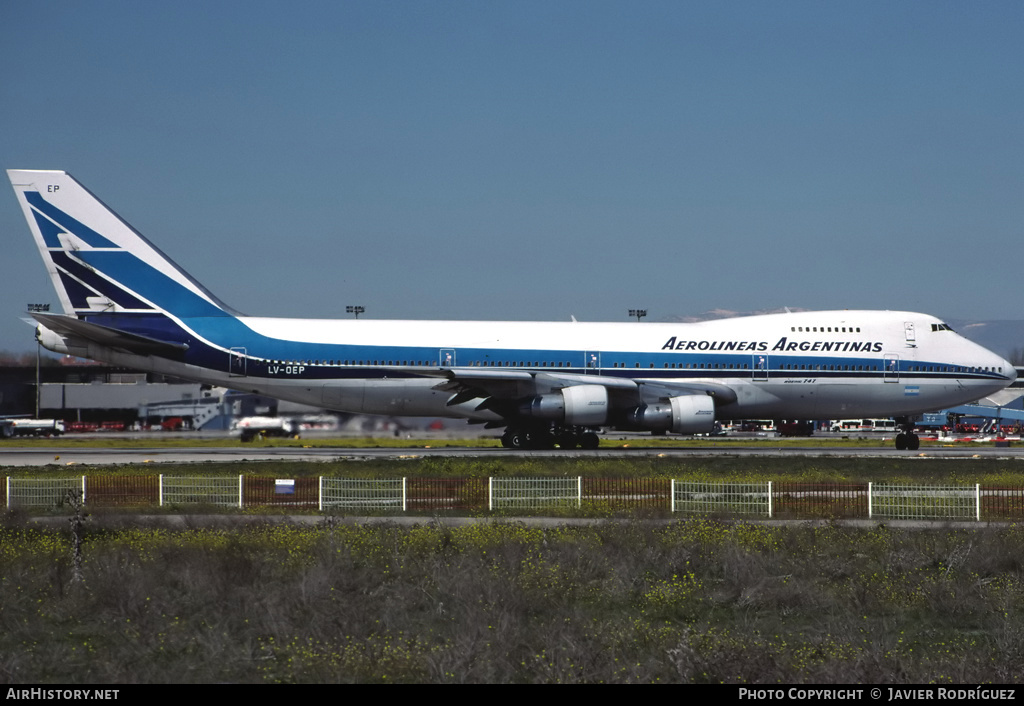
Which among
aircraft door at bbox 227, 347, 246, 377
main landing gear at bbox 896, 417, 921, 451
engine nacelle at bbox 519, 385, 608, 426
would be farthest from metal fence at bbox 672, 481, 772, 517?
main landing gear at bbox 896, 417, 921, 451

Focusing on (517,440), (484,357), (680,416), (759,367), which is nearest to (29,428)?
(517,440)

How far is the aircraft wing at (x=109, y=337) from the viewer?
38250 millimetres

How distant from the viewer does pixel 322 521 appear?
18641 mm

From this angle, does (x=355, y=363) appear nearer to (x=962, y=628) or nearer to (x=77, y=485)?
(x=77, y=485)

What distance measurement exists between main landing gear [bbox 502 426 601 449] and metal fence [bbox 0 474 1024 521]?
55.3 feet

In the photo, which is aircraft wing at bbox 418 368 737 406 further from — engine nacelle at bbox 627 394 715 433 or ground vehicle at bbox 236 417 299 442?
ground vehicle at bbox 236 417 299 442

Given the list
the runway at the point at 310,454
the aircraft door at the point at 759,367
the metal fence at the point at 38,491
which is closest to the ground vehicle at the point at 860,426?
the aircraft door at the point at 759,367

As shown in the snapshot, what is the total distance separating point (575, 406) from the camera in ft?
129

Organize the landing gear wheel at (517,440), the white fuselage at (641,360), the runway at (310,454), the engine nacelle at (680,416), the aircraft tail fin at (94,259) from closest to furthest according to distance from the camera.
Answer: the runway at (310,454) → the engine nacelle at (680,416) → the white fuselage at (641,360) → the aircraft tail fin at (94,259) → the landing gear wheel at (517,440)

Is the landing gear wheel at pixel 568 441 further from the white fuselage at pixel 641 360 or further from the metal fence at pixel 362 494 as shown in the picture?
the metal fence at pixel 362 494

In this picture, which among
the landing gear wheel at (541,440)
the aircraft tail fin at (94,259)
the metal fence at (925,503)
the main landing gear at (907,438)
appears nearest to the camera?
the metal fence at (925,503)

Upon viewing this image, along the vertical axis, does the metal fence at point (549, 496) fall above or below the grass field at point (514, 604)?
above

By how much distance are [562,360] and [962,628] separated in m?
29.7

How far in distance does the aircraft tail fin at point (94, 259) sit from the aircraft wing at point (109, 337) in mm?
1479
